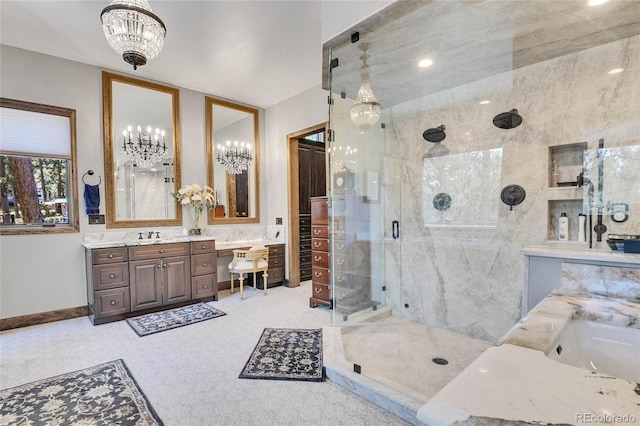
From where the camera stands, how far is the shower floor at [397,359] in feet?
6.43

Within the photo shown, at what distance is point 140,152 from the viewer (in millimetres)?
4152

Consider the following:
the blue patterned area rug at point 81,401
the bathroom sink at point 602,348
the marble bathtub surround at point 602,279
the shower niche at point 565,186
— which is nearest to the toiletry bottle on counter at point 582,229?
the shower niche at point 565,186

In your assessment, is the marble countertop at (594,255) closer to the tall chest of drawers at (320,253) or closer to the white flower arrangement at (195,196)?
the tall chest of drawers at (320,253)

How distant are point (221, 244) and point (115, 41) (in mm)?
3028

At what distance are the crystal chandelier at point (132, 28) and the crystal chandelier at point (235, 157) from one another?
2427 mm

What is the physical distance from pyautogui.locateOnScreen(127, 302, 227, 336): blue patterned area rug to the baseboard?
0.72 m

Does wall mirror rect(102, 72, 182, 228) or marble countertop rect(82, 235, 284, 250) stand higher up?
wall mirror rect(102, 72, 182, 228)

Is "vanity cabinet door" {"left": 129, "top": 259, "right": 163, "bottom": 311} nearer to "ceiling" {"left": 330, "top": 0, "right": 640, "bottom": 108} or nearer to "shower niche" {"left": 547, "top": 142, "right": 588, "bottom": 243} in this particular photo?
"ceiling" {"left": 330, "top": 0, "right": 640, "bottom": 108}

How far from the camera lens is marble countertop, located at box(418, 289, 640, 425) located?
0.67m

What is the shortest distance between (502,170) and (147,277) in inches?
163

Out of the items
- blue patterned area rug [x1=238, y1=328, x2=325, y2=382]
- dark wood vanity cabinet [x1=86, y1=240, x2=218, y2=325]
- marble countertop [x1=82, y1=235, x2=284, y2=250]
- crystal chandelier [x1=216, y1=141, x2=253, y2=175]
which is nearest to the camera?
blue patterned area rug [x1=238, y1=328, x2=325, y2=382]

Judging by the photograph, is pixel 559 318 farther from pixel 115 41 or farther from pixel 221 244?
pixel 221 244

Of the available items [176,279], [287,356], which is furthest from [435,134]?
[176,279]

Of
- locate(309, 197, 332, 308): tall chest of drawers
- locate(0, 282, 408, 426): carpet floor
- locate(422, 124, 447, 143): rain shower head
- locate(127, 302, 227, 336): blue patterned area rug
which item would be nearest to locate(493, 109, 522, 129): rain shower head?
locate(422, 124, 447, 143): rain shower head
